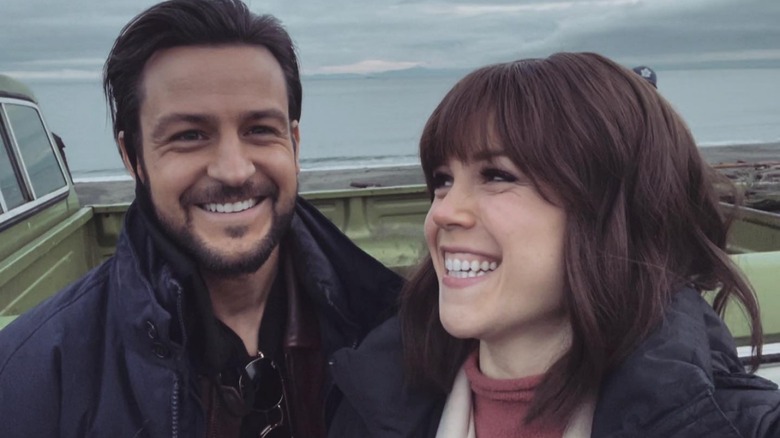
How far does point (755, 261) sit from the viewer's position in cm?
285

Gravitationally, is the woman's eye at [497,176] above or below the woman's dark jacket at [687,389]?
above

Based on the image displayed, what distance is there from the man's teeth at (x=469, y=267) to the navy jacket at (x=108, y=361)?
777 millimetres

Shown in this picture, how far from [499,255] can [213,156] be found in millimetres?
989

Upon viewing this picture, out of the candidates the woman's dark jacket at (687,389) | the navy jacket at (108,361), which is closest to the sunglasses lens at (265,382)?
the navy jacket at (108,361)

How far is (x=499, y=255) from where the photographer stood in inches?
61.7

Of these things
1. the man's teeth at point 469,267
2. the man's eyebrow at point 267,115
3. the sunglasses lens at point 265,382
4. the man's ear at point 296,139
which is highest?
the man's eyebrow at point 267,115

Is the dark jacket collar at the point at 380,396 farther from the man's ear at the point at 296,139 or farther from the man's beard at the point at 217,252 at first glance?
the man's ear at the point at 296,139

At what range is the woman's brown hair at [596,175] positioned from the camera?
152 centimetres

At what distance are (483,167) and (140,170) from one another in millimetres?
1210

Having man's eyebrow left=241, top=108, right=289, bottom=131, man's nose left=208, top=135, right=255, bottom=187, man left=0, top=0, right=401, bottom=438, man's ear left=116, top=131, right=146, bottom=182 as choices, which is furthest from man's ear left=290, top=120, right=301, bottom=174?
man's ear left=116, top=131, right=146, bottom=182

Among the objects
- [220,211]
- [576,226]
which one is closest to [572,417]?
[576,226]

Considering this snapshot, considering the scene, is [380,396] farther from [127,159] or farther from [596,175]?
[127,159]

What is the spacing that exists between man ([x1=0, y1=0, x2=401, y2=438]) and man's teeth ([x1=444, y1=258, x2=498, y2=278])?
74 centimetres

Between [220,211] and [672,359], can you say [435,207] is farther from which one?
[220,211]
